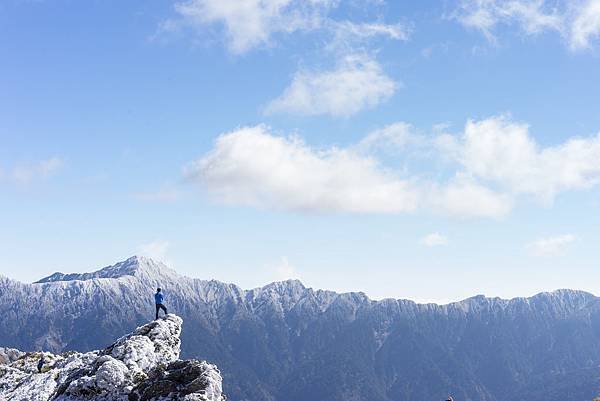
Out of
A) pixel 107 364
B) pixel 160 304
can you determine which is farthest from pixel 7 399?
pixel 107 364

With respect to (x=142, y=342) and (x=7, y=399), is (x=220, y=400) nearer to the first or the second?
(x=142, y=342)

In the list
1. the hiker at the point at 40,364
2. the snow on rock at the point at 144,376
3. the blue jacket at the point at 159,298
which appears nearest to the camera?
the snow on rock at the point at 144,376

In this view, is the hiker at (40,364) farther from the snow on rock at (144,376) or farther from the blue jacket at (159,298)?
the snow on rock at (144,376)

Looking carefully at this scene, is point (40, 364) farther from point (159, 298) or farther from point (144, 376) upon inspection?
point (144, 376)

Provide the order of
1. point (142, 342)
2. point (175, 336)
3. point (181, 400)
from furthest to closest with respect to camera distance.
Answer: point (175, 336)
point (142, 342)
point (181, 400)

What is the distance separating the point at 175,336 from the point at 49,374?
54.8 ft

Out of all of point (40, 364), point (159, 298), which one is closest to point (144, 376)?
point (159, 298)

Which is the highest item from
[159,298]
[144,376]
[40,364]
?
[159,298]

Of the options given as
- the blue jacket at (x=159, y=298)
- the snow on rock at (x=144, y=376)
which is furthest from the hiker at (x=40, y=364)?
the snow on rock at (x=144, y=376)

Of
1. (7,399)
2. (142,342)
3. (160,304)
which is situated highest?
(160,304)

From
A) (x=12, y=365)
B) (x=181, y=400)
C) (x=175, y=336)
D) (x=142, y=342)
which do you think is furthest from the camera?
(x=12, y=365)

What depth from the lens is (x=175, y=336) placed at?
4625 centimetres

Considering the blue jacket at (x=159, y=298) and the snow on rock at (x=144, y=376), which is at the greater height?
the blue jacket at (x=159, y=298)

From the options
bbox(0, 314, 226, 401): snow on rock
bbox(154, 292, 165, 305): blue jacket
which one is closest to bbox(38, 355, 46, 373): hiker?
bbox(154, 292, 165, 305): blue jacket
